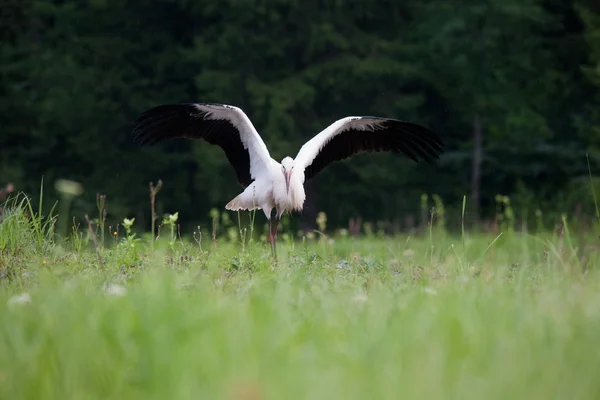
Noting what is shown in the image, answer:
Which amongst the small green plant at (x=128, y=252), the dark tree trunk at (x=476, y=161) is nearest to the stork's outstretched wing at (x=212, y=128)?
the small green plant at (x=128, y=252)

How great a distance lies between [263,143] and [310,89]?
14166mm

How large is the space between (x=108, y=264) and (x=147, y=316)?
117 inches

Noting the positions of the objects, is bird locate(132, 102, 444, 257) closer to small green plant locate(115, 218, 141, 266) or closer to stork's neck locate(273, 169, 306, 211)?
stork's neck locate(273, 169, 306, 211)

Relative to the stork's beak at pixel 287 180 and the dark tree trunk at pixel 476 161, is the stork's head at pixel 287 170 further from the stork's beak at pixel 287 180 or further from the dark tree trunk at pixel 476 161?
the dark tree trunk at pixel 476 161

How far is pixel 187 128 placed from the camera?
945 cm

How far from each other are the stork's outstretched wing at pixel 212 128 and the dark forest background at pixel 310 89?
13254 millimetres

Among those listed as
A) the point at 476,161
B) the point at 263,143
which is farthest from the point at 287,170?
the point at 476,161

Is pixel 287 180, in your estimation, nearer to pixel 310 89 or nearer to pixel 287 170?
pixel 287 170

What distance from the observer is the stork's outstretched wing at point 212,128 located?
9094 mm

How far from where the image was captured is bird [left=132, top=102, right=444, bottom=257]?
9.20 m

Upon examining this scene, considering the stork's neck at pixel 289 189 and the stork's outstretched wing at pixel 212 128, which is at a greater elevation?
the stork's outstretched wing at pixel 212 128

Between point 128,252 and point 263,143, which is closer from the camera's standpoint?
point 128,252

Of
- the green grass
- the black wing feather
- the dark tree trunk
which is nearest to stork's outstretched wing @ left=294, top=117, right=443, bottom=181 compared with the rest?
the black wing feather

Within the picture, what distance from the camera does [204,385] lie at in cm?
340
